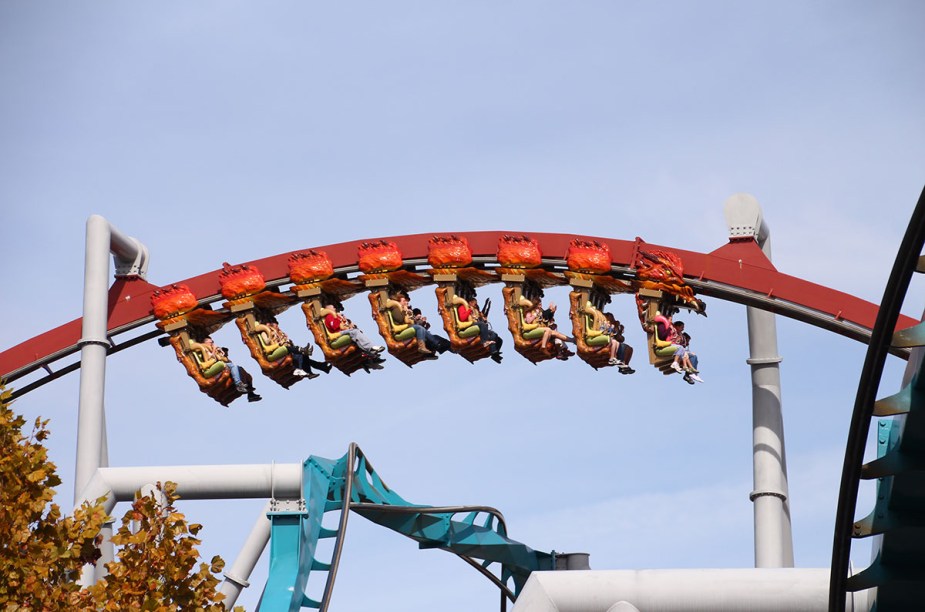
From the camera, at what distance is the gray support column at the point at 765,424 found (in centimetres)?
2139

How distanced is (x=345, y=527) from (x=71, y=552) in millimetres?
7645

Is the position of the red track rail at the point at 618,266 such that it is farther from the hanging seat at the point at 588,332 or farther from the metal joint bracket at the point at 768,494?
the metal joint bracket at the point at 768,494

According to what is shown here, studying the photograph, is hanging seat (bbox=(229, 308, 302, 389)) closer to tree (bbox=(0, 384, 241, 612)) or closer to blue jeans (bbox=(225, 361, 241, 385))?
blue jeans (bbox=(225, 361, 241, 385))

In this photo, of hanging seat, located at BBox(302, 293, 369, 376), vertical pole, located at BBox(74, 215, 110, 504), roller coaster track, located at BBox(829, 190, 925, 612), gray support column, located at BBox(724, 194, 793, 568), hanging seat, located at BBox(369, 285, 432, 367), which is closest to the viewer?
roller coaster track, located at BBox(829, 190, 925, 612)

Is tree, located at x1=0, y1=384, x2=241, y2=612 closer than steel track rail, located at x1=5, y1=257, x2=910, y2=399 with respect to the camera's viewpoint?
Yes

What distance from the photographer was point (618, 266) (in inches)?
895

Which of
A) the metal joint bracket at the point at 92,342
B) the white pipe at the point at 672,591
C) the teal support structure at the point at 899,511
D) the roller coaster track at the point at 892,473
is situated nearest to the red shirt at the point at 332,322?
the metal joint bracket at the point at 92,342

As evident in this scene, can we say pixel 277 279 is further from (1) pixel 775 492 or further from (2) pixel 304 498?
(1) pixel 775 492

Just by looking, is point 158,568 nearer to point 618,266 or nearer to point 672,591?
point 672,591

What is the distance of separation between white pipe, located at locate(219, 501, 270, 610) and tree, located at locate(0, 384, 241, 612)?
9.05 meters

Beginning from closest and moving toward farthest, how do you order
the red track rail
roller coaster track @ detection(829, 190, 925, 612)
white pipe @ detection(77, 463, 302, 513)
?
1. roller coaster track @ detection(829, 190, 925, 612)
2. white pipe @ detection(77, 463, 302, 513)
3. the red track rail

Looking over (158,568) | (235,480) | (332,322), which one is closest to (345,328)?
(332,322)

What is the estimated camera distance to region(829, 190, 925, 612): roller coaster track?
37.8 feet

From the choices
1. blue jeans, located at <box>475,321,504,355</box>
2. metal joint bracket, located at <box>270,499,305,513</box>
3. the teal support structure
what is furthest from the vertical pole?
the teal support structure
